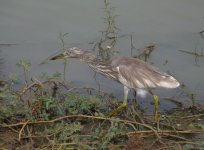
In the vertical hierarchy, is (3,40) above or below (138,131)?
above

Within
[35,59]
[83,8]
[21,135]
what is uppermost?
[83,8]

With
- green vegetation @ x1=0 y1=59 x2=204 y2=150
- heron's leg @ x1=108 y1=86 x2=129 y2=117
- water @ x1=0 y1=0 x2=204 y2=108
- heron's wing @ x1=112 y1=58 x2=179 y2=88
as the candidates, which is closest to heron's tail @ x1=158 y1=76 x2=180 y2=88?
heron's wing @ x1=112 y1=58 x2=179 y2=88

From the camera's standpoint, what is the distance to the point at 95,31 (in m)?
9.09

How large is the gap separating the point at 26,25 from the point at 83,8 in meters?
1.23

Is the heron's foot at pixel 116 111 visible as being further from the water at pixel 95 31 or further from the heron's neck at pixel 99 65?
the water at pixel 95 31

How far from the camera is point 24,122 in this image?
19.9 feet

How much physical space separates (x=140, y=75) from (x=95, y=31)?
2569 millimetres

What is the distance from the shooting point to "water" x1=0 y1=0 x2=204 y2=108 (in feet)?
25.8

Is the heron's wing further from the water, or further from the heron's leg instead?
the water

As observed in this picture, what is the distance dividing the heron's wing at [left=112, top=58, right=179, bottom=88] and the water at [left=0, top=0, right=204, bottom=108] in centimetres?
55

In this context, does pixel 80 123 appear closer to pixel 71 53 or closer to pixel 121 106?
pixel 121 106

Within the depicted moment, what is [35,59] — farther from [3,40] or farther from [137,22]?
[137,22]

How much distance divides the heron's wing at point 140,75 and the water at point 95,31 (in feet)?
1.79

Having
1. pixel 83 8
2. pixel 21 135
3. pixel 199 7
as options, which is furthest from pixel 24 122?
pixel 199 7
